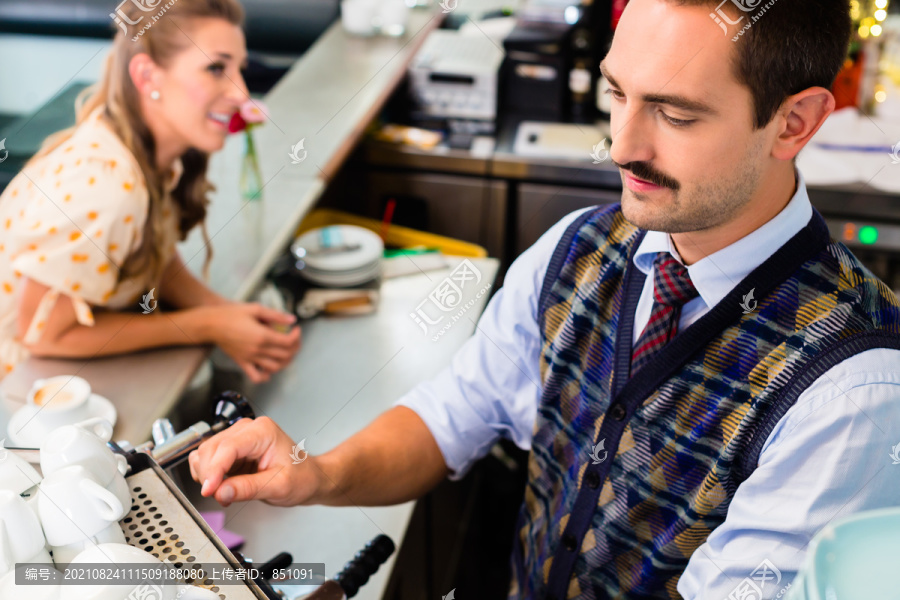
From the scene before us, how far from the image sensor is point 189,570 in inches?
28.5

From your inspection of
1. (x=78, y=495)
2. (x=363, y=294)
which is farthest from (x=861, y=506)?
(x=363, y=294)

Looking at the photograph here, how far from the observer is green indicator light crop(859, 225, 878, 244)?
2664 millimetres

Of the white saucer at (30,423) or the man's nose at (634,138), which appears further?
the white saucer at (30,423)

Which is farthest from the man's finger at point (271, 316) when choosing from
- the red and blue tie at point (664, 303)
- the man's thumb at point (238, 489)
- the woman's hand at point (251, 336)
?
the red and blue tie at point (664, 303)

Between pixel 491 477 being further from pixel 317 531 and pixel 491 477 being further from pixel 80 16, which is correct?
pixel 80 16

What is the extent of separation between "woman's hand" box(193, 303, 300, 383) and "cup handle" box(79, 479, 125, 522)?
1030 millimetres

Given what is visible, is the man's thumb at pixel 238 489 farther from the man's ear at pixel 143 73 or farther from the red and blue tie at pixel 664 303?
the man's ear at pixel 143 73

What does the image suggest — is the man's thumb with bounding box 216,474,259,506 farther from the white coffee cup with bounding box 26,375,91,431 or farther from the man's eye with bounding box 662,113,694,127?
the man's eye with bounding box 662,113,694,127

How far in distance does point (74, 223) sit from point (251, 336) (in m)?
0.46

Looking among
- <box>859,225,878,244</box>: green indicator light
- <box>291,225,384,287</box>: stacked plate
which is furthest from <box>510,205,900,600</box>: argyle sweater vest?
<box>859,225,878,244</box>: green indicator light

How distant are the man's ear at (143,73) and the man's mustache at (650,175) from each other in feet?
3.99

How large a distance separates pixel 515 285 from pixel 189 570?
0.70m

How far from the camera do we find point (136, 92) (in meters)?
1.72

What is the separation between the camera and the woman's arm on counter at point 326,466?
974 mm
